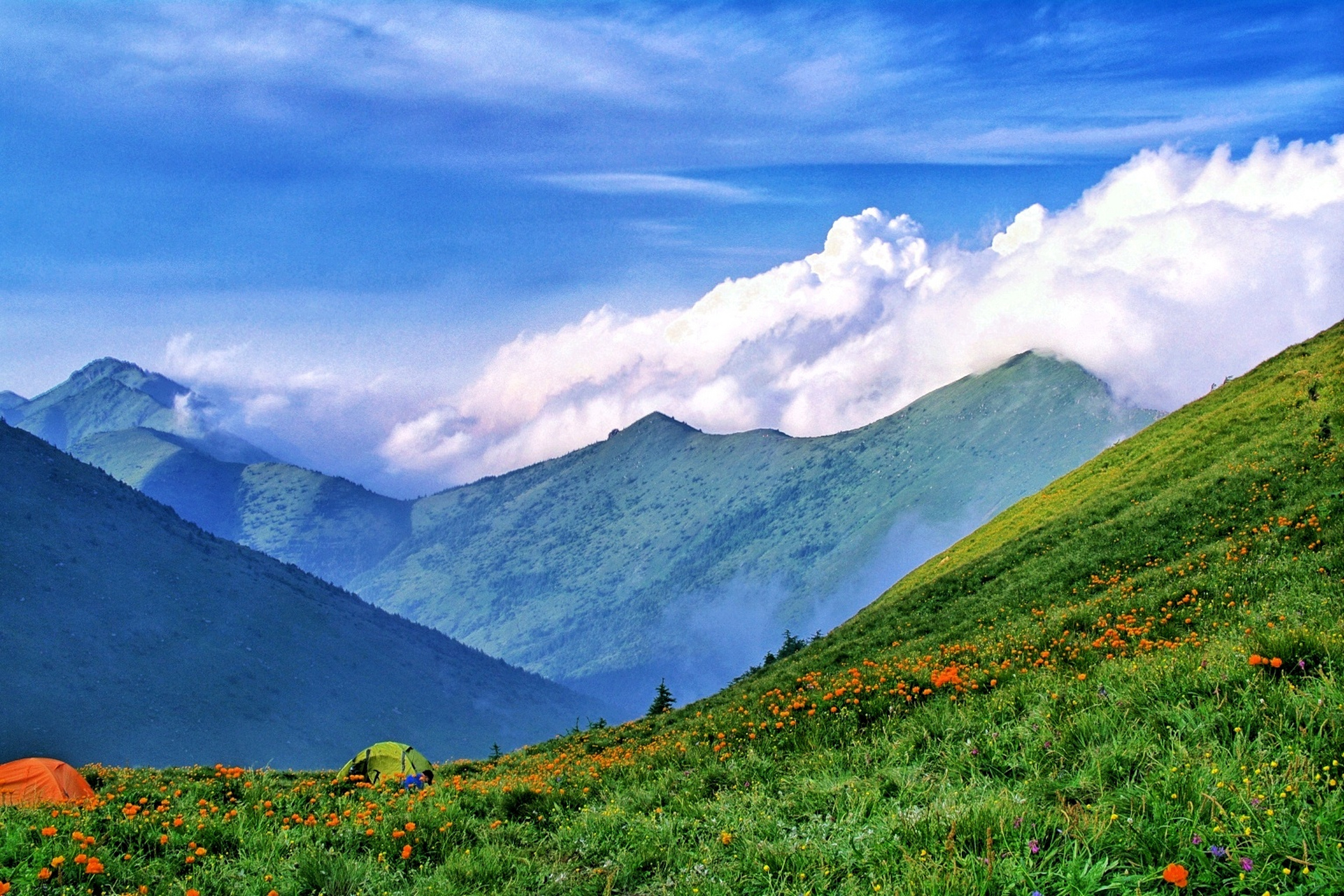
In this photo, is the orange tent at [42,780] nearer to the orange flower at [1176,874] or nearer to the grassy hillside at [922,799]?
the grassy hillside at [922,799]

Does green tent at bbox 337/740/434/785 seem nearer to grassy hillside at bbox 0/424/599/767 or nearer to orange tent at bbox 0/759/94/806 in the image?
orange tent at bbox 0/759/94/806

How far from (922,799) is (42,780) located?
24.7 metres

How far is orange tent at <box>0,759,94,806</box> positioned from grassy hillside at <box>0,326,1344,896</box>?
1088 centimetres

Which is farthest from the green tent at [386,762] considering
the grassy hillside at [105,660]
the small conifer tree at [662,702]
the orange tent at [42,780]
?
the grassy hillside at [105,660]

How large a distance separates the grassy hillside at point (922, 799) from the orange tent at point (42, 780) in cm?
1088

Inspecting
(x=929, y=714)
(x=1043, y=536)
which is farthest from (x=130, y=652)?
(x=929, y=714)

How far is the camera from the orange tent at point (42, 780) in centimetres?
2119

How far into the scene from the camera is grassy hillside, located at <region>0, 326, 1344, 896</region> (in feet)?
18.3

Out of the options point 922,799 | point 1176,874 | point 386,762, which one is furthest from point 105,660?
point 1176,874

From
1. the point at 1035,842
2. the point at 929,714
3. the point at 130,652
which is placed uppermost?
the point at 130,652

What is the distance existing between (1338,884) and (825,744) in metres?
5.74

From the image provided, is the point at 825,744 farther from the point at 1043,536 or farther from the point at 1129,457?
the point at 1129,457

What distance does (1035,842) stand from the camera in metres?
5.61

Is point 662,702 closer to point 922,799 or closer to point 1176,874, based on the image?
point 922,799
